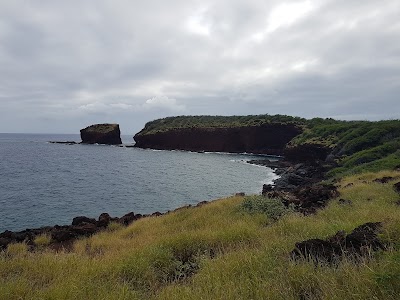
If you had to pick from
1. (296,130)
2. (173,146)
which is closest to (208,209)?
(296,130)

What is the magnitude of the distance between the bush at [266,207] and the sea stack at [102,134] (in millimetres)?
132907

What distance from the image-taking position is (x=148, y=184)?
42.7 metres

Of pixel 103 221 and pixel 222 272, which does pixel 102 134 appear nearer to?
pixel 103 221

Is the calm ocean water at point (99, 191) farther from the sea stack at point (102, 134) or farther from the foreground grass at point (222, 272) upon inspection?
the sea stack at point (102, 134)

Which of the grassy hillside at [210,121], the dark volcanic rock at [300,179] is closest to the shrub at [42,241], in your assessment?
the dark volcanic rock at [300,179]

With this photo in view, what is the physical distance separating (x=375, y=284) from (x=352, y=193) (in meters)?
13.2

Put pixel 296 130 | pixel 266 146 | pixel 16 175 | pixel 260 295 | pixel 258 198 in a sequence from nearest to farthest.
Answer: pixel 260 295 → pixel 258 198 → pixel 16 175 → pixel 296 130 → pixel 266 146

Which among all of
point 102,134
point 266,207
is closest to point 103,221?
point 266,207

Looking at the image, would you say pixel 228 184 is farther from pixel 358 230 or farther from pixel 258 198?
pixel 358 230

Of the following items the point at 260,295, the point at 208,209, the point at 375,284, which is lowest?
the point at 208,209

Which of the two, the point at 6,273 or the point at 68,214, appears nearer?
the point at 6,273

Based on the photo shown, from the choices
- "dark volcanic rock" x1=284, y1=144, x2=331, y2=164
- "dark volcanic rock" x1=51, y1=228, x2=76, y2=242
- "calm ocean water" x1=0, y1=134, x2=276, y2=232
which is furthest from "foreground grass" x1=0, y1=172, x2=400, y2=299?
"dark volcanic rock" x1=284, y1=144, x2=331, y2=164

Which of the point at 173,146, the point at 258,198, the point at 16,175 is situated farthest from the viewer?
the point at 173,146

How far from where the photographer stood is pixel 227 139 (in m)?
110
